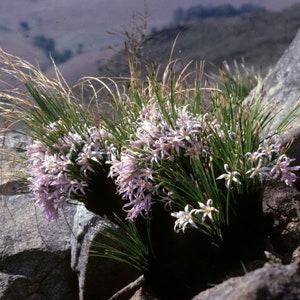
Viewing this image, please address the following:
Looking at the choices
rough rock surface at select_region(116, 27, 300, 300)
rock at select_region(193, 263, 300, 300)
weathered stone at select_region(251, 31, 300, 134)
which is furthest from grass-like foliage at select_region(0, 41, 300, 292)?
weathered stone at select_region(251, 31, 300, 134)

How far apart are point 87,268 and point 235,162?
4.49 ft

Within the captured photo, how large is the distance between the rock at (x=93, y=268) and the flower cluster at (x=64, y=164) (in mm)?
393

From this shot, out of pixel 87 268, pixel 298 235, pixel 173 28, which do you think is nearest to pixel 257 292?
pixel 298 235

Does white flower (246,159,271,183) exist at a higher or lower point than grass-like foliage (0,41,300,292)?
lower

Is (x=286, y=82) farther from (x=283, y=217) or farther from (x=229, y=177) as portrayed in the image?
(x=229, y=177)

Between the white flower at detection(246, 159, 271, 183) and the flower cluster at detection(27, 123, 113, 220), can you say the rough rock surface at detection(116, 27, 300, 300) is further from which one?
the flower cluster at detection(27, 123, 113, 220)

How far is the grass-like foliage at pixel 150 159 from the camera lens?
145 inches

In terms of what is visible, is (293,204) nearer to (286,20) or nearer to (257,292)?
(257,292)

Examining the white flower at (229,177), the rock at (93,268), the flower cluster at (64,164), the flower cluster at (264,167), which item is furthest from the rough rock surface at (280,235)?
the flower cluster at (64,164)

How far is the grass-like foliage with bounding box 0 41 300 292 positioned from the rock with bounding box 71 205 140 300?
0.34 feet

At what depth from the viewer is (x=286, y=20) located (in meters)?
13.4

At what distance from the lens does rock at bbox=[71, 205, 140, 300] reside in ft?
14.8

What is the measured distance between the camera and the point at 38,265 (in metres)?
4.98

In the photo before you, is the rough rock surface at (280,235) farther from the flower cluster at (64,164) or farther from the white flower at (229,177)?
the flower cluster at (64,164)
